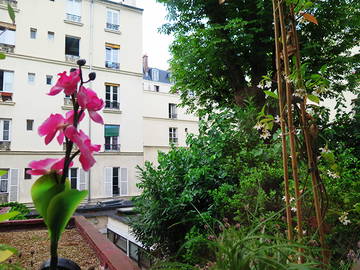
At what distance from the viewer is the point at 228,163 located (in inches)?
105

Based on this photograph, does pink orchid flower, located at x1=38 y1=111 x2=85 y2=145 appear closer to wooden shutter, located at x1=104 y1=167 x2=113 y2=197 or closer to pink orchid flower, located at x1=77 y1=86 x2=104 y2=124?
pink orchid flower, located at x1=77 y1=86 x2=104 y2=124

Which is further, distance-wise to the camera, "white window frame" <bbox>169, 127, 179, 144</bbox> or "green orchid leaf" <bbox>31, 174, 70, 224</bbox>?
"white window frame" <bbox>169, 127, 179, 144</bbox>

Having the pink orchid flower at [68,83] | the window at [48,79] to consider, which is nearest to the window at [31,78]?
the window at [48,79]

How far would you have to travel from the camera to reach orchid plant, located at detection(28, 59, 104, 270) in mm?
390

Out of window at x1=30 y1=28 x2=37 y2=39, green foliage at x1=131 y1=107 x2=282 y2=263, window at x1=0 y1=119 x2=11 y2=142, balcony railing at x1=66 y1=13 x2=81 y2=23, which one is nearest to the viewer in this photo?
green foliage at x1=131 y1=107 x2=282 y2=263

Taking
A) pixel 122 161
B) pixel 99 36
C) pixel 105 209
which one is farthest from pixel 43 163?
pixel 99 36

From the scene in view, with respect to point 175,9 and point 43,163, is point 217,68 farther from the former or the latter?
point 43,163

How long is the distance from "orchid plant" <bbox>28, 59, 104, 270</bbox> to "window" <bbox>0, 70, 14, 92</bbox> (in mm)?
11811

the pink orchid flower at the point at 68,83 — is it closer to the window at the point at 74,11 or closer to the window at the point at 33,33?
the window at the point at 33,33

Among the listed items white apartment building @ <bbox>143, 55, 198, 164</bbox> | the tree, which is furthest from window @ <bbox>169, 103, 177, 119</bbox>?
the tree

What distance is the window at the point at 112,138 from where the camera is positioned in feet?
39.6

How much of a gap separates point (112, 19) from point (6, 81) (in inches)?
221

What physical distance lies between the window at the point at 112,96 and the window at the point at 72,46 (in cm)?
203

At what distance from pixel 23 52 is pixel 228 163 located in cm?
1100
